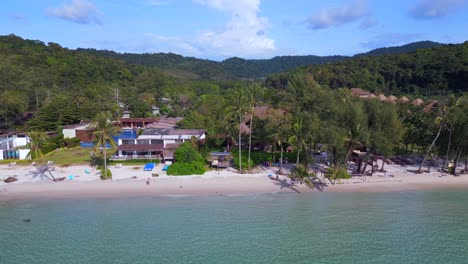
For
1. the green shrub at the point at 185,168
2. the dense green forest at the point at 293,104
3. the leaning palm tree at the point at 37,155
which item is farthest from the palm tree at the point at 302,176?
the leaning palm tree at the point at 37,155

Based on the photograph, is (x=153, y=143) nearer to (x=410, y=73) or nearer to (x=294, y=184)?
(x=294, y=184)

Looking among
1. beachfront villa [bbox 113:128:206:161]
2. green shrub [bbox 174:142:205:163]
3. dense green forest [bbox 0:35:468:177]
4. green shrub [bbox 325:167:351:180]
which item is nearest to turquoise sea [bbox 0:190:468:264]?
green shrub [bbox 325:167:351:180]

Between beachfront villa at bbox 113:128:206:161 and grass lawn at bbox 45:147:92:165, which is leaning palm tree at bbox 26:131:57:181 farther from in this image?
beachfront villa at bbox 113:128:206:161

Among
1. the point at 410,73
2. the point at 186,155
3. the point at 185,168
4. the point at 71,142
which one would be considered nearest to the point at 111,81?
the point at 71,142

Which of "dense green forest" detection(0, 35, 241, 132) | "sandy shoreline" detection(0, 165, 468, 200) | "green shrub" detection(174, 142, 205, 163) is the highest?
"dense green forest" detection(0, 35, 241, 132)

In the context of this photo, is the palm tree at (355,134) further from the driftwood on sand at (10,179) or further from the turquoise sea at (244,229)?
the driftwood on sand at (10,179)

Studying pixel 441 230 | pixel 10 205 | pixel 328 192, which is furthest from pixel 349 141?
pixel 10 205

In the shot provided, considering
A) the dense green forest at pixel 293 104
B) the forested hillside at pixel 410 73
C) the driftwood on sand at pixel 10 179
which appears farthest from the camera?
the forested hillside at pixel 410 73
